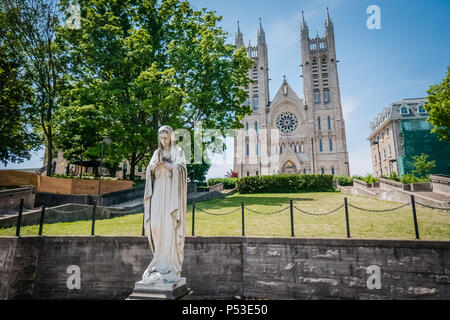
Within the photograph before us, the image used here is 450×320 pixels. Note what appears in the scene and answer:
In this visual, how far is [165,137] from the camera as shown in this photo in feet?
14.1

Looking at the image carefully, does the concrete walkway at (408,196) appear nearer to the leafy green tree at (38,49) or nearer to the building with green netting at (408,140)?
the building with green netting at (408,140)

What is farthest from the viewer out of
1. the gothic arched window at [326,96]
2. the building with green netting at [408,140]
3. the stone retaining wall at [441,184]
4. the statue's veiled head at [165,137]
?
the gothic arched window at [326,96]

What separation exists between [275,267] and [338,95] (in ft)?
158

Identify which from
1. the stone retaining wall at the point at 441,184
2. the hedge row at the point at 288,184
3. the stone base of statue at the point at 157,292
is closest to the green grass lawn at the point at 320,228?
the stone base of statue at the point at 157,292

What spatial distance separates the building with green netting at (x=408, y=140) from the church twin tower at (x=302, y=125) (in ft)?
27.2

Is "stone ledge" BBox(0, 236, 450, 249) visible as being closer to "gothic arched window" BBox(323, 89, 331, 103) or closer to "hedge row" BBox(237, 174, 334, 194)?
"hedge row" BBox(237, 174, 334, 194)

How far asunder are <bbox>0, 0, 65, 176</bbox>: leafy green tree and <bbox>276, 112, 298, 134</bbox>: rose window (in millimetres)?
38293

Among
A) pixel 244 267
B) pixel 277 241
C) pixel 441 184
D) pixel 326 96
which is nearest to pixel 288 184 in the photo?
pixel 441 184

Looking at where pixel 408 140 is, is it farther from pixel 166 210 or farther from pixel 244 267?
pixel 166 210

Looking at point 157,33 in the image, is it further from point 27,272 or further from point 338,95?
point 338,95

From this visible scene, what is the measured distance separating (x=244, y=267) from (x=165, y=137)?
445cm

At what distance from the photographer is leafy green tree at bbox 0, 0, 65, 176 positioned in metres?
16.4

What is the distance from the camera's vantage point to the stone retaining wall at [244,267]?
570 cm

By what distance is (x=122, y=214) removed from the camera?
13078 mm
